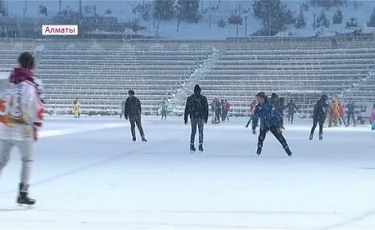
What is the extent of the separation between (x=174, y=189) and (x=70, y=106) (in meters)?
43.6

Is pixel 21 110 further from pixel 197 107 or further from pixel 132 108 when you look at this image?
pixel 132 108

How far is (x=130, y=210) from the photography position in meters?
7.83

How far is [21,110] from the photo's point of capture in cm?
790

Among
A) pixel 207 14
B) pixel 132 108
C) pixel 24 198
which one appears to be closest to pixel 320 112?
pixel 132 108

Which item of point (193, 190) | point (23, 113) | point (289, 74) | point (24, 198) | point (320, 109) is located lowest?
point (193, 190)

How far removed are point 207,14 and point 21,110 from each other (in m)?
102

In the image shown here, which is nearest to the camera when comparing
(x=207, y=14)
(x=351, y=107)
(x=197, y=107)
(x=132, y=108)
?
(x=197, y=107)

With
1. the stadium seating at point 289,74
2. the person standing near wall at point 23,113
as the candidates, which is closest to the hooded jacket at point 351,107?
the stadium seating at point 289,74

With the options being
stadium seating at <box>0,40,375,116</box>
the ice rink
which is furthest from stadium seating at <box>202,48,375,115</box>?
the ice rink

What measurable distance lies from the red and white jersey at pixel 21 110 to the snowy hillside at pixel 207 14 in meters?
79.3

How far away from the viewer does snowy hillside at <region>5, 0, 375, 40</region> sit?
9416 centimetres

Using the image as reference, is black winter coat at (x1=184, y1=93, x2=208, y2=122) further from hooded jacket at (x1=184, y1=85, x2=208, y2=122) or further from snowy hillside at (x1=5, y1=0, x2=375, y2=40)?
snowy hillside at (x1=5, y1=0, x2=375, y2=40)

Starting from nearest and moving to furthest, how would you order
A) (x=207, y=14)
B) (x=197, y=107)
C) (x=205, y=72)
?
1. (x=197, y=107)
2. (x=205, y=72)
3. (x=207, y=14)

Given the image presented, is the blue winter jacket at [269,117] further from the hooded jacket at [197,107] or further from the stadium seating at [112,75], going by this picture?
the stadium seating at [112,75]
